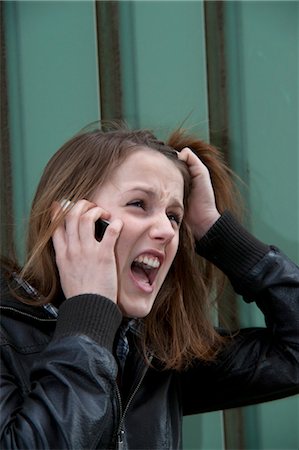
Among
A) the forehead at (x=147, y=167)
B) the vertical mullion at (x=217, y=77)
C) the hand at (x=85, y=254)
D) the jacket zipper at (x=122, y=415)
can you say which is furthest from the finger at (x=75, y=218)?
the vertical mullion at (x=217, y=77)

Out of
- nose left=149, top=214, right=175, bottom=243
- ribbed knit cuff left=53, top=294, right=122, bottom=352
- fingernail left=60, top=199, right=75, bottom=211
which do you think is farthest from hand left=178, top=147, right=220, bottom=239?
ribbed knit cuff left=53, top=294, right=122, bottom=352

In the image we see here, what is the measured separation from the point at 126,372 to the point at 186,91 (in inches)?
32.7

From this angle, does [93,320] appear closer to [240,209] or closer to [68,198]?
[68,198]

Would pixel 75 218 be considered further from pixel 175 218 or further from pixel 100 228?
pixel 175 218

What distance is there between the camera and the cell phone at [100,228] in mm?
1615

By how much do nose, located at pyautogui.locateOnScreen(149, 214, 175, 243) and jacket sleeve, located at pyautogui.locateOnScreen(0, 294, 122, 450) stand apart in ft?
0.86

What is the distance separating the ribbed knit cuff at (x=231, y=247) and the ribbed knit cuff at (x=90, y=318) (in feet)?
1.56

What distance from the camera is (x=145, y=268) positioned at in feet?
5.61

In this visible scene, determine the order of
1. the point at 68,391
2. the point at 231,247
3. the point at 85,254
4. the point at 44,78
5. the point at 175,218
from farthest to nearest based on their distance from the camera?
1. the point at 44,78
2. the point at 231,247
3. the point at 175,218
4. the point at 85,254
5. the point at 68,391

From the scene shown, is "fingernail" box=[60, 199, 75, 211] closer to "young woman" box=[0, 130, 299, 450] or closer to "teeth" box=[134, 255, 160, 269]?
"young woman" box=[0, 130, 299, 450]

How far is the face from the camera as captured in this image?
5.44ft

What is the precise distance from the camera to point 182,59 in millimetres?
2223

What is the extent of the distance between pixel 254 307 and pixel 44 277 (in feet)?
2.56

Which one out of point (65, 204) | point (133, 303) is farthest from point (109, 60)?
point (133, 303)
